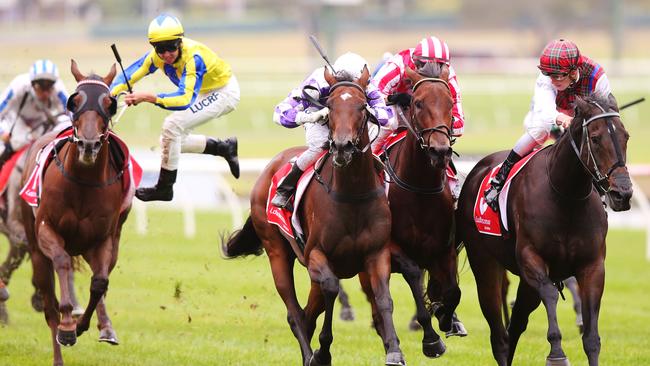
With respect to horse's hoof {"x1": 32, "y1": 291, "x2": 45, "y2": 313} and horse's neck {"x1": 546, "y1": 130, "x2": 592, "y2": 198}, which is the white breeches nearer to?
horse's hoof {"x1": 32, "y1": 291, "x2": 45, "y2": 313}

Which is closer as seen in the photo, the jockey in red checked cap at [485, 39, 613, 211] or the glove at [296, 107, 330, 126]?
the glove at [296, 107, 330, 126]

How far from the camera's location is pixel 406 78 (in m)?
6.78

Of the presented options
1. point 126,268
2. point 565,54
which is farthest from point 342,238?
point 126,268

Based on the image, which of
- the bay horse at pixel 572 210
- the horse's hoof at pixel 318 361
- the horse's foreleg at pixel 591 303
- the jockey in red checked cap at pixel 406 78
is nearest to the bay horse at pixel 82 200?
the horse's hoof at pixel 318 361

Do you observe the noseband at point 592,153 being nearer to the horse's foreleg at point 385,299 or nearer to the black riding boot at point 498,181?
the black riding boot at point 498,181

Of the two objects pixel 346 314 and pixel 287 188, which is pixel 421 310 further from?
pixel 346 314

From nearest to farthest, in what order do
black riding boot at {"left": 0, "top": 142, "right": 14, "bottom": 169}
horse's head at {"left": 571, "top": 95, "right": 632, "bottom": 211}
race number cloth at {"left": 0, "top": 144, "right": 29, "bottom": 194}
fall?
horse's head at {"left": 571, "top": 95, "right": 632, "bottom": 211} → race number cloth at {"left": 0, "top": 144, "right": 29, "bottom": 194} → black riding boot at {"left": 0, "top": 142, "right": 14, "bottom": 169}

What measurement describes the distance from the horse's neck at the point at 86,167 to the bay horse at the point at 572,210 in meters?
2.37

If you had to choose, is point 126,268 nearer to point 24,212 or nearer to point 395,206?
point 24,212

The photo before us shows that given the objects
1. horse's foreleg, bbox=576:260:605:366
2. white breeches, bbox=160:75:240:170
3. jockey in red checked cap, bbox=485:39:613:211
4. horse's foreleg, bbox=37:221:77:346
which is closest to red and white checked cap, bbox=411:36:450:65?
jockey in red checked cap, bbox=485:39:613:211

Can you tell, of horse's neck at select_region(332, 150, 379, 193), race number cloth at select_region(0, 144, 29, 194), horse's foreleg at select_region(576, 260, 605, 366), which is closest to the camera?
horse's foreleg at select_region(576, 260, 605, 366)

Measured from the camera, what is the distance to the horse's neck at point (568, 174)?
626 centimetres

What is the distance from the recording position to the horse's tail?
8.03m

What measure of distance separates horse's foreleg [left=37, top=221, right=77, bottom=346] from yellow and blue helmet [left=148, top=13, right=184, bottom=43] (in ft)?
4.47
